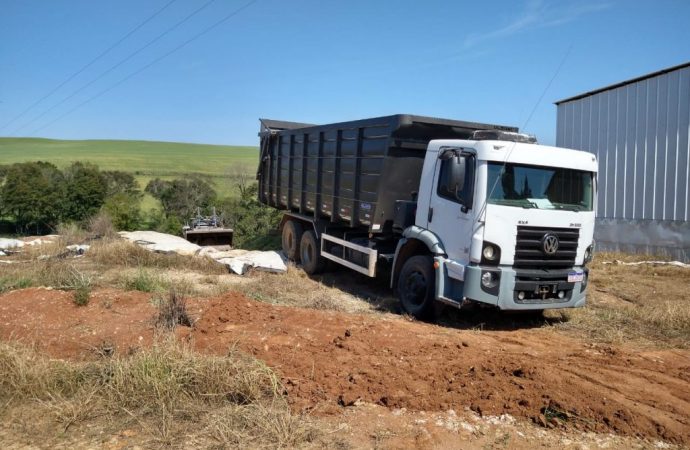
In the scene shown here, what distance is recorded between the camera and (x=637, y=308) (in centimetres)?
872

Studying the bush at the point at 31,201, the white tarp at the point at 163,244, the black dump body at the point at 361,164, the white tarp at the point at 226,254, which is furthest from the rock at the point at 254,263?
the bush at the point at 31,201

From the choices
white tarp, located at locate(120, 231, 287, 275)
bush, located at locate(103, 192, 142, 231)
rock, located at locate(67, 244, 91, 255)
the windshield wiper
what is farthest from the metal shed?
bush, located at locate(103, 192, 142, 231)

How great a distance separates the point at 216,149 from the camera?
94688 mm

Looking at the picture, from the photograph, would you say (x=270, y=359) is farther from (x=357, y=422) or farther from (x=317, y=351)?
(x=357, y=422)

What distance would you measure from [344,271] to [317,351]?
6.94 metres

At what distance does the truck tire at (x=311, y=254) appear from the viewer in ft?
39.1

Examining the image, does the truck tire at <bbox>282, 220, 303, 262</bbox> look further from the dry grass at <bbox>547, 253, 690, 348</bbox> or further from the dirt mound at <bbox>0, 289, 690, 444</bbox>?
the dry grass at <bbox>547, 253, 690, 348</bbox>

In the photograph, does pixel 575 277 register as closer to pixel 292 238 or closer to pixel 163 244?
pixel 292 238

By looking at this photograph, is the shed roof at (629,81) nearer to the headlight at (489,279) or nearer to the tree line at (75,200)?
the headlight at (489,279)

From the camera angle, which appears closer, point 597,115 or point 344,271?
point 344,271

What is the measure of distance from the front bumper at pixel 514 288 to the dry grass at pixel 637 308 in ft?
2.08

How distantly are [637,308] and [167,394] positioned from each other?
749 cm

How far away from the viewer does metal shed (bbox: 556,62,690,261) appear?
13.4m

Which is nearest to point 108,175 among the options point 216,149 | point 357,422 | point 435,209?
point 435,209
